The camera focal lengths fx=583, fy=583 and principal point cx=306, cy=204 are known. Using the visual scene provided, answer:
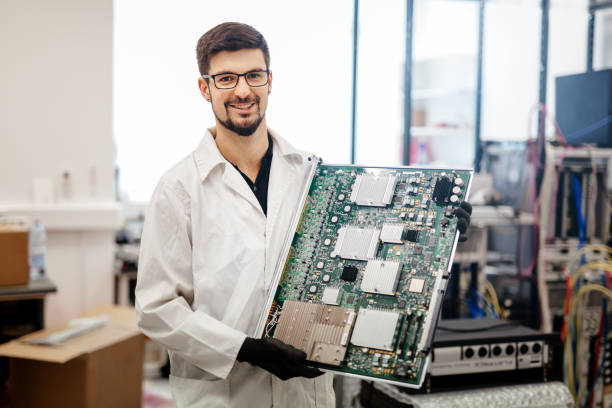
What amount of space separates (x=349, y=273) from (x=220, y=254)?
0.98 feet

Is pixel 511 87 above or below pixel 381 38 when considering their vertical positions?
below

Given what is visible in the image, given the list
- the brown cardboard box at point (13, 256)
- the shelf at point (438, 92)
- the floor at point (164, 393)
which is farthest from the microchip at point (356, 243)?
the shelf at point (438, 92)

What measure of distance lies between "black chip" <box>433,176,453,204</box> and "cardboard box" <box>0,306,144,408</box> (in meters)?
1.69

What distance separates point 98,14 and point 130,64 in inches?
17.6

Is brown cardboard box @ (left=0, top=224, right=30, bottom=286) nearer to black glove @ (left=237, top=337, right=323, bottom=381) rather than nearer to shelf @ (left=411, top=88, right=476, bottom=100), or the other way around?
black glove @ (left=237, top=337, right=323, bottom=381)

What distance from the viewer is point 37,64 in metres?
3.32

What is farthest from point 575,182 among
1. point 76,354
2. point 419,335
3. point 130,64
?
point 130,64

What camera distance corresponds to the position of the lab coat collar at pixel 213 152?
1.38 meters

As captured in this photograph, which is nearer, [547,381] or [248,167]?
[248,167]

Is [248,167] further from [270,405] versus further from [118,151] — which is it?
[118,151]

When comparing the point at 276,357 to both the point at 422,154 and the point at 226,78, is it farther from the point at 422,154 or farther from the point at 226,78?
the point at 422,154

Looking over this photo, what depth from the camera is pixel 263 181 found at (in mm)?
1478

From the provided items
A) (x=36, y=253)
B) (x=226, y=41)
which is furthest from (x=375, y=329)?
(x=36, y=253)

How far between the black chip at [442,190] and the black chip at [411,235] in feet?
0.30
